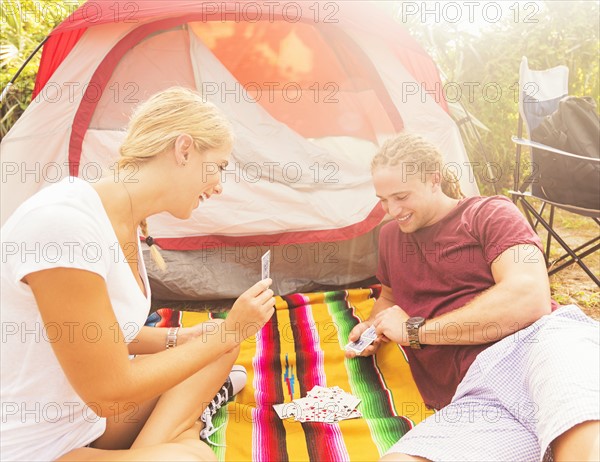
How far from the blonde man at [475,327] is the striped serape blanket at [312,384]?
13cm

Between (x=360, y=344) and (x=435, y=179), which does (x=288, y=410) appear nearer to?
(x=360, y=344)

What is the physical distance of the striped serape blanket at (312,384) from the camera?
175 cm

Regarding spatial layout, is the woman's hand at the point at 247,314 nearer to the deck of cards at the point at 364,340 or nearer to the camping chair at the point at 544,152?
the deck of cards at the point at 364,340

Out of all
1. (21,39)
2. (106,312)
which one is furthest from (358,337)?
(21,39)

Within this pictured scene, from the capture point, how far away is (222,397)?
Answer: 1932 mm

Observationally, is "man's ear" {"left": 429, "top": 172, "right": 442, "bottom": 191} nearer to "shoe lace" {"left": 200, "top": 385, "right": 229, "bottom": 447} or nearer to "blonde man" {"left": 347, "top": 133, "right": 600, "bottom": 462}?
"blonde man" {"left": 347, "top": 133, "right": 600, "bottom": 462}

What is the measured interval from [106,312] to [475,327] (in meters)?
1.00

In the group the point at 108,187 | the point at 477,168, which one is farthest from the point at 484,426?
the point at 477,168

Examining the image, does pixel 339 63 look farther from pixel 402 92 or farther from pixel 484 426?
pixel 484 426

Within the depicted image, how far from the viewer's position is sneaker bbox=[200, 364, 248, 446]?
1750mm

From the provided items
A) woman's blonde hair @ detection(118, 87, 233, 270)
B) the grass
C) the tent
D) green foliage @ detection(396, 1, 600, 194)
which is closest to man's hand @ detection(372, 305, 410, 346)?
woman's blonde hair @ detection(118, 87, 233, 270)

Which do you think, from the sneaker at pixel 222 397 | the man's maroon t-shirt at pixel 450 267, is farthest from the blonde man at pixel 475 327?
the sneaker at pixel 222 397

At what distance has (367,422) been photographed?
184cm

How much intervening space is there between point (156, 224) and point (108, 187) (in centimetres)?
173
